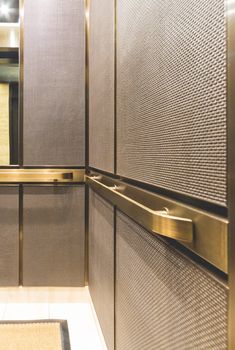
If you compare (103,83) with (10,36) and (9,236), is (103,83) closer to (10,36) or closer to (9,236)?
(10,36)

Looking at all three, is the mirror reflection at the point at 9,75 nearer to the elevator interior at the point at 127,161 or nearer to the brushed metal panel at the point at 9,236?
the elevator interior at the point at 127,161

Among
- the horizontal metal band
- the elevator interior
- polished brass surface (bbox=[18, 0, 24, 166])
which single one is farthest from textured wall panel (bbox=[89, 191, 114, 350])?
the horizontal metal band

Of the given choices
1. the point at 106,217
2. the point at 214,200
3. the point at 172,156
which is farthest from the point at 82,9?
the point at 214,200

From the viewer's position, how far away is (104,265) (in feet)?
6.13

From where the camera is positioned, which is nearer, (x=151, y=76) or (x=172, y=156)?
(x=172, y=156)

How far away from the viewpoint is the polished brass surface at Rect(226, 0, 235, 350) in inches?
20.1

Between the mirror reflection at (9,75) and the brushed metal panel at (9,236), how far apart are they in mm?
236

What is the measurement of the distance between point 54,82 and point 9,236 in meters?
1.13

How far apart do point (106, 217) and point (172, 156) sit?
1.05 m

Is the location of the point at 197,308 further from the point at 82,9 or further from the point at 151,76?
the point at 82,9

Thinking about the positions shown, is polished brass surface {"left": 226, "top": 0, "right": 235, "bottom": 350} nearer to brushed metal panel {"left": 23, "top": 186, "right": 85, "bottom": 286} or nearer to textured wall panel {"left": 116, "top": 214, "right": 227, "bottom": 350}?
textured wall panel {"left": 116, "top": 214, "right": 227, "bottom": 350}

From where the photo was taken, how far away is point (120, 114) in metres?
1.38

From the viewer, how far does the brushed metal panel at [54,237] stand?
8.86 feet

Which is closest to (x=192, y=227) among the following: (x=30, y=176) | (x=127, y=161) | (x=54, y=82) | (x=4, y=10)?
(x=127, y=161)
